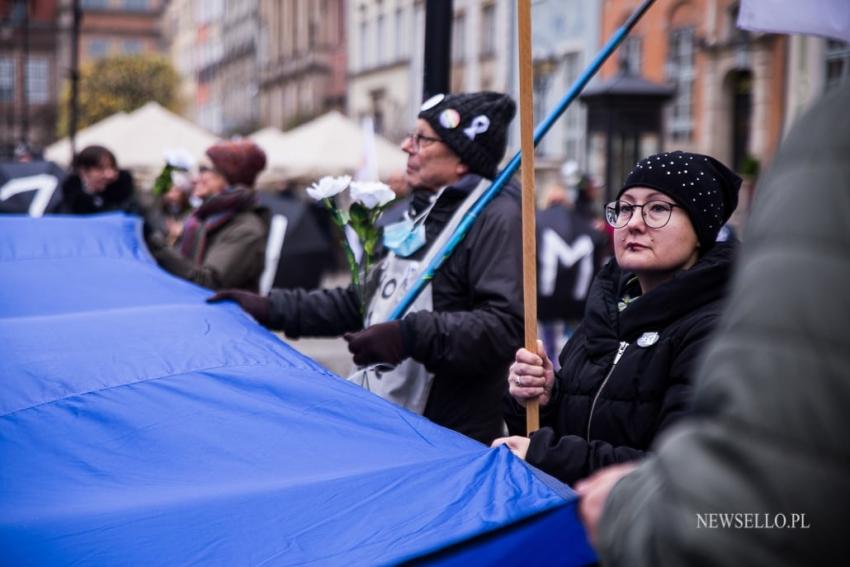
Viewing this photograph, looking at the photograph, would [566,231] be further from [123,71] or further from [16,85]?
[16,85]

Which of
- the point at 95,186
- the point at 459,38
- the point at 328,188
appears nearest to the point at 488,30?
the point at 459,38

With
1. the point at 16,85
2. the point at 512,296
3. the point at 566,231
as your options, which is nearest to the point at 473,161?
the point at 512,296

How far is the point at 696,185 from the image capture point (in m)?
2.82

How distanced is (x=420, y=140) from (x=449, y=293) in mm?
584

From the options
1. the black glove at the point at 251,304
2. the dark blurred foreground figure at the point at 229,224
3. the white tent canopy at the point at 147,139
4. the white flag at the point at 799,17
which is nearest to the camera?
the white flag at the point at 799,17

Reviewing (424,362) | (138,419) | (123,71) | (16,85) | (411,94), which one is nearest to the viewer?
(138,419)

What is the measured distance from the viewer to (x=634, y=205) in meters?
2.87

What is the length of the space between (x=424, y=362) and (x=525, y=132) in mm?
1076

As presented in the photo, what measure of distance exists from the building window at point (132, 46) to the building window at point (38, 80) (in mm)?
9902

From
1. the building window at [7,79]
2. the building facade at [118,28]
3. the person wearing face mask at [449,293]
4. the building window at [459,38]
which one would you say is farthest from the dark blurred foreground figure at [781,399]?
the building facade at [118,28]

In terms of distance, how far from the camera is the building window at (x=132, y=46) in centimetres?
9075

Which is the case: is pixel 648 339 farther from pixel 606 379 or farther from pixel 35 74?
pixel 35 74

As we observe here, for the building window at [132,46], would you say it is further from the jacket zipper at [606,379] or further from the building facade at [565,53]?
the jacket zipper at [606,379]

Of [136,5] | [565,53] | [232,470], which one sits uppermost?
[136,5]
